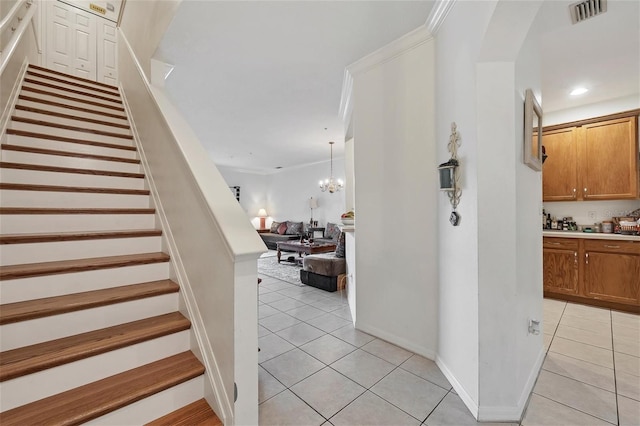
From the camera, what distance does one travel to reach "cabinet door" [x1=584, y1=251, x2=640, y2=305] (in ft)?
10.4

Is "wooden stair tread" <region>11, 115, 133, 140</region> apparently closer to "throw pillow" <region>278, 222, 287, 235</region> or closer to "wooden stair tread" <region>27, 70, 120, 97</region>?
"wooden stair tread" <region>27, 70, 120, 97</region>

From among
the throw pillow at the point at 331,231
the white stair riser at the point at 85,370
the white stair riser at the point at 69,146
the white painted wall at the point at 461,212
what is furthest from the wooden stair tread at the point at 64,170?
the throw pillow at the point at 331,231

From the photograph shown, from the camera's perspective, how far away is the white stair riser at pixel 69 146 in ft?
7.28

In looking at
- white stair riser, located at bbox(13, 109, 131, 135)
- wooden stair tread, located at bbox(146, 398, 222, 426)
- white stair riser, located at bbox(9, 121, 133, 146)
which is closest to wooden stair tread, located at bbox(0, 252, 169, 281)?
wooden stair tread, located at bbox(146, 398, 222, 426)

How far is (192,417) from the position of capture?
1.33m

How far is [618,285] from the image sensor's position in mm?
3266

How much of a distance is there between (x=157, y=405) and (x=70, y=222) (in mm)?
1437

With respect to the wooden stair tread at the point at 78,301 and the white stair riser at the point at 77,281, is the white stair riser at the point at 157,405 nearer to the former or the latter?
the wooden stair tread at the point at 78,301

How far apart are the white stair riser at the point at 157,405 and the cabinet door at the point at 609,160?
5.00 metres

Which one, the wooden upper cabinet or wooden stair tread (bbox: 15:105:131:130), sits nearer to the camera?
wooden stair tread (bbox: 15:105:131:130)

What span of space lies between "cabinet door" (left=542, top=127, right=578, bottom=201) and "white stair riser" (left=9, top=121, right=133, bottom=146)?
552cm

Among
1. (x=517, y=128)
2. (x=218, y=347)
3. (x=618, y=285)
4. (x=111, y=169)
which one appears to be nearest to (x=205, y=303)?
(x=218, y=347)

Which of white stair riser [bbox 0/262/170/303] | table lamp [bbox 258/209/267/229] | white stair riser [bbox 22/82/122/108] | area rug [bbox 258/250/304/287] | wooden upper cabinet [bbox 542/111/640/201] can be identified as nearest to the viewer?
white stair riser [bbox 0/262/170/303]

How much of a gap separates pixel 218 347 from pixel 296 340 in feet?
4.44
